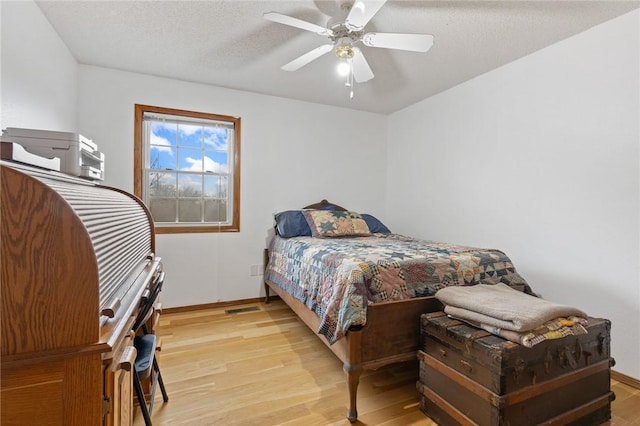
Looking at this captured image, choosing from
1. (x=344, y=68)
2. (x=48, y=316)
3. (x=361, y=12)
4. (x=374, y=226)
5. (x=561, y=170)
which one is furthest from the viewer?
(x=374, y=226)

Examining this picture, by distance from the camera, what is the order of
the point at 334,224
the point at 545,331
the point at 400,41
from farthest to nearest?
the point at 334,224, the point at 400,41, the point at 545,331

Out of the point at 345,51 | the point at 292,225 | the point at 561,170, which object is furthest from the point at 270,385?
the point at 561,170

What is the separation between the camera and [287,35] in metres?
2.22

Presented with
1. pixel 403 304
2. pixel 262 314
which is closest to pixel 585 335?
pixel 403 304

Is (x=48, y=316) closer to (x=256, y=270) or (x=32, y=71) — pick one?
(x=32, y=71)

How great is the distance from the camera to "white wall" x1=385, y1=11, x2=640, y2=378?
1975 millimetres

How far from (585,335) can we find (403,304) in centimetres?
89

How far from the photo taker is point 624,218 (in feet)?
6.47

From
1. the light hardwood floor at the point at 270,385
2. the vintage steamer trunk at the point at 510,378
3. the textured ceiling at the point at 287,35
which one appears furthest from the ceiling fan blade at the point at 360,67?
the light hardwood floor at the point at 270,385

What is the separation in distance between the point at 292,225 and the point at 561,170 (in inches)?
94.4

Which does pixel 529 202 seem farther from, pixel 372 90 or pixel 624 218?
pixel 372 90

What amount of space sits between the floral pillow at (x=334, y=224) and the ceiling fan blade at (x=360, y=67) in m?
1.43

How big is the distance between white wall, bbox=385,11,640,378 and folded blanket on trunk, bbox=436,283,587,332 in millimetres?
805

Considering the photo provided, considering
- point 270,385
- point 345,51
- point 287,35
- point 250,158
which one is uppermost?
point 287,35
